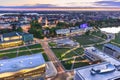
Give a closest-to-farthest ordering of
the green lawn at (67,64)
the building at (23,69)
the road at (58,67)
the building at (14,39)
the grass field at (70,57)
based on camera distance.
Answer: the building at (23,69), the road at (58,67), the green lawn at (67,64), the grass field at (70,57), the building at (14,39)

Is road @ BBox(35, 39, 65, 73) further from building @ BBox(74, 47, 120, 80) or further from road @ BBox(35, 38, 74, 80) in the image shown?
building @ BBox(74, 47, 120, 80)

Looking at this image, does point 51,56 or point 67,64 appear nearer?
point 67,64

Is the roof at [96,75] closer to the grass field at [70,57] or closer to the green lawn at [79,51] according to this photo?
the grass field at [70,57]

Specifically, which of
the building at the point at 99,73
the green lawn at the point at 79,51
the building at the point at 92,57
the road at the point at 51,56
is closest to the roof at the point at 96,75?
the building at the point at 99,73

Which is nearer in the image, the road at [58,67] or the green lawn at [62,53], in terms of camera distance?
the road at [58,67]

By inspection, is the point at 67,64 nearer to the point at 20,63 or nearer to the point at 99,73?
the point at 99,73

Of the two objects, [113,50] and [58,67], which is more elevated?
[113,50]

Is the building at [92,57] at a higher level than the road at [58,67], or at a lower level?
higher

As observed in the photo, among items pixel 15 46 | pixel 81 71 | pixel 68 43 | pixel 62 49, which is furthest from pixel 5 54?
pixel 81 71

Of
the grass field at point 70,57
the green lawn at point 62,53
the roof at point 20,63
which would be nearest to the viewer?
the roof at point 20,63

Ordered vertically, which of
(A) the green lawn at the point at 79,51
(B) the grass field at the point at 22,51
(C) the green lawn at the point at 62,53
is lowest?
(B) the grass field at the point at 22,51

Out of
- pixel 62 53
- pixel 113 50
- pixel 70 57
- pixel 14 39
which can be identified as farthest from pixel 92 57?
pixel 14 39
